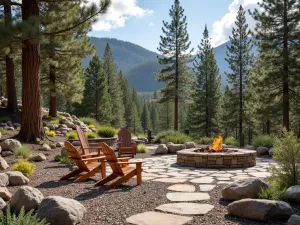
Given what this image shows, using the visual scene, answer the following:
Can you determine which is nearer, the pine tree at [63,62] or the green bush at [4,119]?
the pine tree at [63,62]

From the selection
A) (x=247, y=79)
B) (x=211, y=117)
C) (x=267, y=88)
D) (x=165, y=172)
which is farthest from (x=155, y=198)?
(x=211, y=117)

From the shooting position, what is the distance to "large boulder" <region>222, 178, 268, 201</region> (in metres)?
4.16

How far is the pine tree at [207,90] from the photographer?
3012 cm

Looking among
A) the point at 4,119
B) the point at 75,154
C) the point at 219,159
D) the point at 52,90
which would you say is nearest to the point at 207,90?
the point at 52,90

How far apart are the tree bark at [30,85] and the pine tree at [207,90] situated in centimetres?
2146

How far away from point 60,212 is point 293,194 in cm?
285

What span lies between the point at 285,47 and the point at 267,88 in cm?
246

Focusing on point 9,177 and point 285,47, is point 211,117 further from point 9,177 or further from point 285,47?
point 9,177

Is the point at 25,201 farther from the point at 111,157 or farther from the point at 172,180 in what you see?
the point at 172,180

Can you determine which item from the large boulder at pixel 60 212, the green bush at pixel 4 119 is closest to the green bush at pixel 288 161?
the large boulder at pixel 60 212

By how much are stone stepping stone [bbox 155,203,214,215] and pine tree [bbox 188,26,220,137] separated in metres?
26.4

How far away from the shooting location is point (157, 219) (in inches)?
140

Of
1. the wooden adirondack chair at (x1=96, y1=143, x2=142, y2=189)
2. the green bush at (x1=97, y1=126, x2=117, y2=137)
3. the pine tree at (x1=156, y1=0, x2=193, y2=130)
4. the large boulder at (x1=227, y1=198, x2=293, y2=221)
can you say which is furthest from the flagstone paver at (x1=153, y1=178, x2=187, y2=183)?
the pine tree at (x1=156, y1=0, x2=193, y2=130)

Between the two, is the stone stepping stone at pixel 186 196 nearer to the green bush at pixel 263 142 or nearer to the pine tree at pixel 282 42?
the green bush at pixel 263 142
